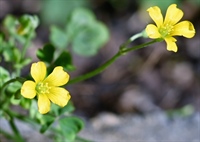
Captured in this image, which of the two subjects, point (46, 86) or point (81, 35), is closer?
point (46, 86)

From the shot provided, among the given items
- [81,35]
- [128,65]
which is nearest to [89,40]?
[81,35]

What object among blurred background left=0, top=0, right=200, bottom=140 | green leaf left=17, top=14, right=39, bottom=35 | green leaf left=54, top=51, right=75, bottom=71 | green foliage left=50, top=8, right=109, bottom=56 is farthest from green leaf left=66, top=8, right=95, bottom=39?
blurred background left=0, top=0, right=200, bottom=140

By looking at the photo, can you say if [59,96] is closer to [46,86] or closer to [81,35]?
[46,86]

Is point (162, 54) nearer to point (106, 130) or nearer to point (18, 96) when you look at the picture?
point (106, 130)

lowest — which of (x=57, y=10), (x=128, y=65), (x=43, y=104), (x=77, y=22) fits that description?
(x=43, y=104)

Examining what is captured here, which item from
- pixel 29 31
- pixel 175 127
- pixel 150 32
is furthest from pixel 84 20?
pixel 150 32
